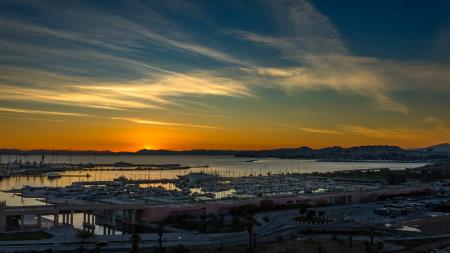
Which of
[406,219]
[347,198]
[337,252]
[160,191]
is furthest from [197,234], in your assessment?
[160,191]

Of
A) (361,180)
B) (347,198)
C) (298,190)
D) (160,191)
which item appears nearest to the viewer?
(347,198)

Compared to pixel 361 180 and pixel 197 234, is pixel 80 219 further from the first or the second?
pixel 361 180

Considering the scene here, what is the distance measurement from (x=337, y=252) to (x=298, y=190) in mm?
40683

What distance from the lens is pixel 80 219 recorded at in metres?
41.7

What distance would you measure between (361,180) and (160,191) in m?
38.3

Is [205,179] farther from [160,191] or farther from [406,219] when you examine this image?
[406,219]

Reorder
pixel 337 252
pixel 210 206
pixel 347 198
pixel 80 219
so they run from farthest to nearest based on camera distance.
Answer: pixel 347 198
pixel 80 219
pixel 210 206
pixel 337 252

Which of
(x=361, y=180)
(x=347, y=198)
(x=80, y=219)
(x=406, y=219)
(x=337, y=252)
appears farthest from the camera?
(x=361, y=180)

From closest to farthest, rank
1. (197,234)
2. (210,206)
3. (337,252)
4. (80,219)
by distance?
(337,252), (197,234), (210,206), (80,219)

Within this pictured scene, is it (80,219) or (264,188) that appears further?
(264,188)

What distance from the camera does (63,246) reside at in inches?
972

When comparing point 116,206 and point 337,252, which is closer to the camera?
point 337,252

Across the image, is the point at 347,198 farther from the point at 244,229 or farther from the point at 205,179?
the point at 205,179

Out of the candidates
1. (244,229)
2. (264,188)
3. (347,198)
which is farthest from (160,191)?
(244,229)
